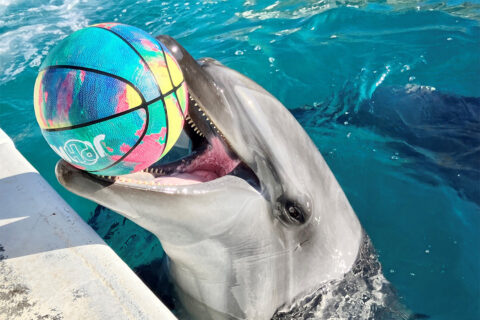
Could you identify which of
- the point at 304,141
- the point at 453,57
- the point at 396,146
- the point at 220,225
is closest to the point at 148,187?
the point at 220,225

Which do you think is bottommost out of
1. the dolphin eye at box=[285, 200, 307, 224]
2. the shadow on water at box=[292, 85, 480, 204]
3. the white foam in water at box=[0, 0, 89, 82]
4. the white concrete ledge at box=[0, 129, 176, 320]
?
the shadow on water at box=[292, 85, 480, 204]

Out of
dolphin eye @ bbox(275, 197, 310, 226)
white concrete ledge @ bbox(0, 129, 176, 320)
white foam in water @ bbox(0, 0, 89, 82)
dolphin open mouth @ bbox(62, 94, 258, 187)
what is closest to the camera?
white concrete ledge @ bbox(0, 129, 176, 320)

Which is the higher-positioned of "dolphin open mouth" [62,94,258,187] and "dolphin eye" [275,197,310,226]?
"dolphin open mouth" [62,94,258,187]

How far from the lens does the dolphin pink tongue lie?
10.0 feet

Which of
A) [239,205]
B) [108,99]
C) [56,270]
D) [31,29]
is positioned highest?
[108,99]

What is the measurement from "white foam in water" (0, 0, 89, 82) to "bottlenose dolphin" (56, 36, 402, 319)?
731 cm

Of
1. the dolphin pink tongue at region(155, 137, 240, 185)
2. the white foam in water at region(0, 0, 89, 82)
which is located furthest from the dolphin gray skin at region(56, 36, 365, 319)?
the white foam in water at region(0, 0, 89, 82)

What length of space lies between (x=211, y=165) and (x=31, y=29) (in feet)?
32.7

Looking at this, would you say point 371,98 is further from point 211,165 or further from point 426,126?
point 211,165

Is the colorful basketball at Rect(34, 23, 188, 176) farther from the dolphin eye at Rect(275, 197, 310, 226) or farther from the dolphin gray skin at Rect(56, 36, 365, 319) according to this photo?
the dolphin eye at Rect(275, 197, 310, 226)

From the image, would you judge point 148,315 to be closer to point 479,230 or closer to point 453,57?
point 479,230

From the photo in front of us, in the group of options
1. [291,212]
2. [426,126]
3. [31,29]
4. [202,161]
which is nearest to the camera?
[202,161]

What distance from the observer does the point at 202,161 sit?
3111mm

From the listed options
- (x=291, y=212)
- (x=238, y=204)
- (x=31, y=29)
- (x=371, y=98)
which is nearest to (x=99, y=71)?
(x=238, y=204)
